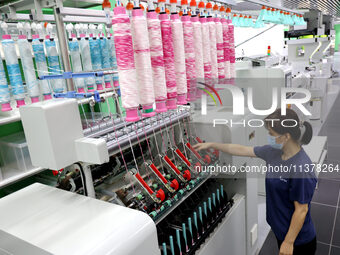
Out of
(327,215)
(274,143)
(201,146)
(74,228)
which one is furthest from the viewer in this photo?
(327,215)

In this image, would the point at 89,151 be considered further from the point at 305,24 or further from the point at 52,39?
the point at 305,24

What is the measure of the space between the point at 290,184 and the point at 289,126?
0.37m

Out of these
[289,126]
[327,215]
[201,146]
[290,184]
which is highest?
[289,126]

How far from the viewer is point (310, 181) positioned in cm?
179

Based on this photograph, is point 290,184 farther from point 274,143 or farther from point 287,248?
point 287,248

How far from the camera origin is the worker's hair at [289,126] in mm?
1871

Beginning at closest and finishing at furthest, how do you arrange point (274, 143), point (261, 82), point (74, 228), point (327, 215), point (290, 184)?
point (74, 228) → point (290, 184) → point (274, 143) → point (327, 215) → point (261, 82)

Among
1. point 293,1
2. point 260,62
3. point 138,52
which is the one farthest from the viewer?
point 293,1

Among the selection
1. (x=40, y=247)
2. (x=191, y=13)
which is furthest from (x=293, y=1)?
(x=40, y=247)

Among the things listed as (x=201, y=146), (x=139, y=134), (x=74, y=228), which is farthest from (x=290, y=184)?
(x=74, y=228)

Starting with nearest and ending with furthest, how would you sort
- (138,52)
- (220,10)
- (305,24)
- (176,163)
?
(138,52)
(220,10)
(176,163)
(305,24)

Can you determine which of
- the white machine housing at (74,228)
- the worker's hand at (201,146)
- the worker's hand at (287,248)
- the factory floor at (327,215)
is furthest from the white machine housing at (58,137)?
the factory floor at (327,215)

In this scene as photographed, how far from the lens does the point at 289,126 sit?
73.7 inches

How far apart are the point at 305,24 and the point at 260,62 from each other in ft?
12.6
